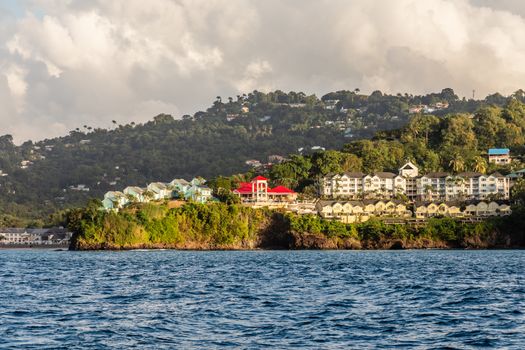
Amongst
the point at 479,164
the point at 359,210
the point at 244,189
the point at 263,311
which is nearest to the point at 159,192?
the point at 244,189

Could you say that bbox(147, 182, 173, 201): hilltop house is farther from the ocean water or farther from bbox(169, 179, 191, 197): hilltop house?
the ocean water

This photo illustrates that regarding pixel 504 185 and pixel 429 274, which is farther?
pixel 504 185

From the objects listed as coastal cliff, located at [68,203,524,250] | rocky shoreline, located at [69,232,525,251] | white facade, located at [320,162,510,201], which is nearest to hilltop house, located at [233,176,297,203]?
coastal cliff, located at [68,203,524,250]

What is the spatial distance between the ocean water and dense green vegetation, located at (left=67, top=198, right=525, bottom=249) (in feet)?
250

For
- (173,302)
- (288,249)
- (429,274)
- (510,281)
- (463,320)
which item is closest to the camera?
(463,320)

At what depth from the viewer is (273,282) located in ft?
190

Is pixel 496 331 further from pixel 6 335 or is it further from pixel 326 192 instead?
pixel 326 192

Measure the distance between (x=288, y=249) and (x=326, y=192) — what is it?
40306mm

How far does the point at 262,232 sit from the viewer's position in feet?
488

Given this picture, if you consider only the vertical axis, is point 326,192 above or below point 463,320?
above

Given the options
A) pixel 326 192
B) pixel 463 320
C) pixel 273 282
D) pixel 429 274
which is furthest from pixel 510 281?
pixel 326 192

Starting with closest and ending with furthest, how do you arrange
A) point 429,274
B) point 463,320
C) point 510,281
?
point 463,320, point 510,281, point 429,274

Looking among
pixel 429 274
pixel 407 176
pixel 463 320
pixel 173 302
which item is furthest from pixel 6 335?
pixel 407 176

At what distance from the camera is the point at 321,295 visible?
48.1 meters
